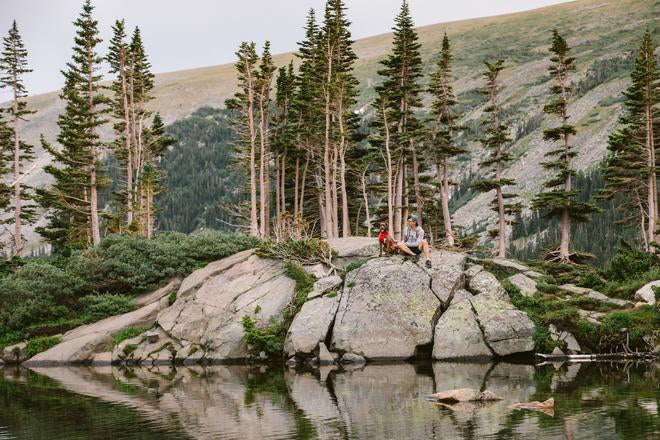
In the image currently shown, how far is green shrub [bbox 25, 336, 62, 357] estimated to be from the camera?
3481cm

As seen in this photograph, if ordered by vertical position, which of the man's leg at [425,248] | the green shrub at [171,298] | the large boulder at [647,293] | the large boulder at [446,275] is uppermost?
the man's leg at [425,248]

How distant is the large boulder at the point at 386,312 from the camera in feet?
95.2

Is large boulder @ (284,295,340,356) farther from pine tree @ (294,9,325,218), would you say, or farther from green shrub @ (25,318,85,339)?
pine tree @ (294,9,325,218)

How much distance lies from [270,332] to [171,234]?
14.1m

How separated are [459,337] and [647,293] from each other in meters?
8.95

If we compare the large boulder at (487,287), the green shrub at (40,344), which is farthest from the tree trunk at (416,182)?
the green shrub at (40,344)

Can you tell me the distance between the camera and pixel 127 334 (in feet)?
111

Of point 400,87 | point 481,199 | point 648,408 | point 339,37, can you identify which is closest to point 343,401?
point 648,408

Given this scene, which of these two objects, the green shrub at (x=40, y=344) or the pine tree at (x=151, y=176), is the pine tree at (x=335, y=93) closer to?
the pine tree at (x=151, y=176)

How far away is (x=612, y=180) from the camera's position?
149 feet

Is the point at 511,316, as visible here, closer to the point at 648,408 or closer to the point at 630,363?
the point at 630,363

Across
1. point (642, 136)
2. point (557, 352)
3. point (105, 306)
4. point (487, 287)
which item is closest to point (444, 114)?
point (642, 136)

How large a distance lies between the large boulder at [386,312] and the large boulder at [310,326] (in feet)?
1.54

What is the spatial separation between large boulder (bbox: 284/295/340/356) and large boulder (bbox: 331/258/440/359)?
0.47 metres
